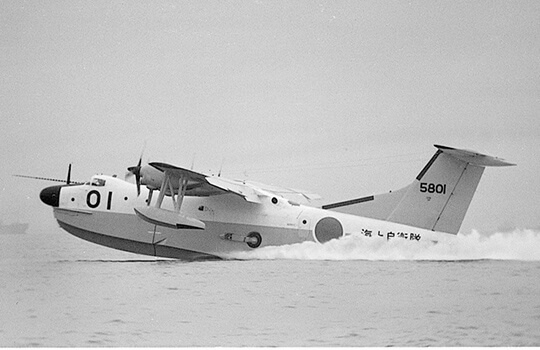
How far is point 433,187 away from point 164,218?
10.6 feet

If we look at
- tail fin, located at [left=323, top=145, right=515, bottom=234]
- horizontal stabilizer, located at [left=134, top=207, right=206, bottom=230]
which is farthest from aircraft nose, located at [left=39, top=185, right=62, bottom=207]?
tail fin, located at [left=323, top=145, right=515, bottom=234]

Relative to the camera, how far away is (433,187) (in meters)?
8.04

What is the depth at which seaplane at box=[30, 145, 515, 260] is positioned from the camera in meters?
7.92

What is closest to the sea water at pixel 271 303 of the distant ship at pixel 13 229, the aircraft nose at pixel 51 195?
the distant ship at pixel 13 229

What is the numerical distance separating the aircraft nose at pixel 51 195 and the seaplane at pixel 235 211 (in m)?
0.01

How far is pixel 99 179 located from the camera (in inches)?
A: 351

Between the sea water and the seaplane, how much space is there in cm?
85

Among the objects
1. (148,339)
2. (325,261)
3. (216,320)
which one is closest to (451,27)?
(325,261)

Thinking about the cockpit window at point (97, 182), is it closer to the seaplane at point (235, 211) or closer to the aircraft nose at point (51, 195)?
the seaplane at point (235, 211)

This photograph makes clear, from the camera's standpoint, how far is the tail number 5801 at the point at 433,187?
26.3 ft

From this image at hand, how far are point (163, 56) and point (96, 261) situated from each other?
260 centimetres

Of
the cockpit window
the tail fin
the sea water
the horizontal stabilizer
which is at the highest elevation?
the tail fin

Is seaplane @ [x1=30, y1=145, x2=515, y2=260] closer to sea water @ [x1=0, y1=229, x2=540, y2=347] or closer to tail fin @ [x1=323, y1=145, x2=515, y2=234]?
tail fin @ [x1=323, y1=145, x2=515, y2=234]

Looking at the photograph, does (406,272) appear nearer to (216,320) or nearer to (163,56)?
(216,320)
